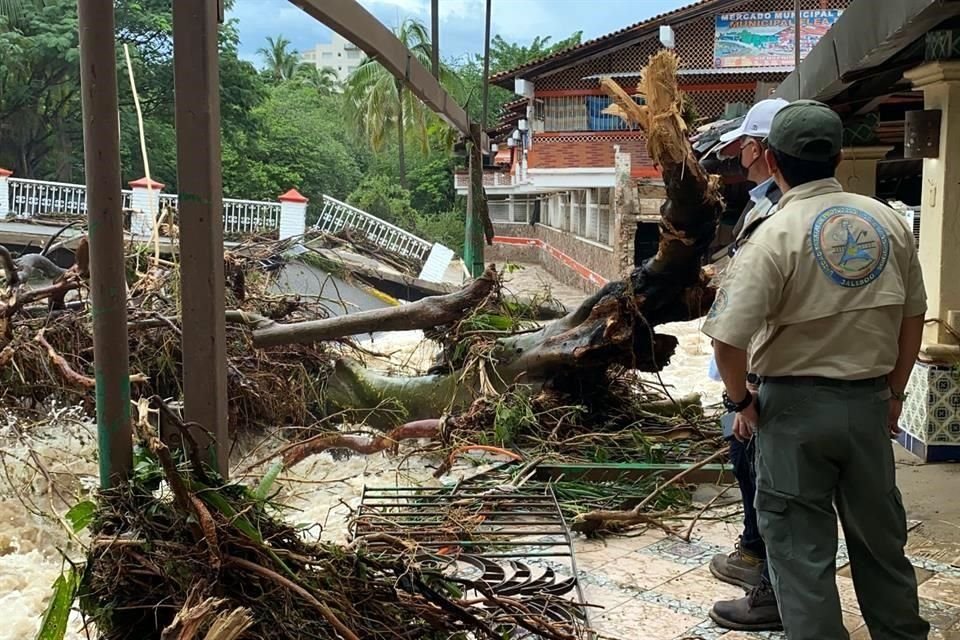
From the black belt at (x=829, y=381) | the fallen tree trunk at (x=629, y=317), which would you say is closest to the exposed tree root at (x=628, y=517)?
the fallen tree trunk at (x=629, y=317)

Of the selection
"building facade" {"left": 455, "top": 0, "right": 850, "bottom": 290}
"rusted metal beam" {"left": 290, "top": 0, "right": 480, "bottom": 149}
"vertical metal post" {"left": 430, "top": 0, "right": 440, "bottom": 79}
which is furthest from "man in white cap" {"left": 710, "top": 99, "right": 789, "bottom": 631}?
"building facade" {"left": 455, "top": 0, "right": 850, "bottom": 290}

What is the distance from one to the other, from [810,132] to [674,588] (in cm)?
187

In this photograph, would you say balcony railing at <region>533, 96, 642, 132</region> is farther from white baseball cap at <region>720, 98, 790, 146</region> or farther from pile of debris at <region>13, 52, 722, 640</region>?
white baseball cap at <region>720, 98, 790, 146</region>

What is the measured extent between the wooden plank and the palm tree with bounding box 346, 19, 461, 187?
100 ft

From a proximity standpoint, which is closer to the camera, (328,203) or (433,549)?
(433,549)

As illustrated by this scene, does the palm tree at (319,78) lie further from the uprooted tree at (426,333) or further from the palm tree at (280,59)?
the uprooted tree at (426,333)

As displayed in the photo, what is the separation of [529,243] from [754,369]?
3504 cm

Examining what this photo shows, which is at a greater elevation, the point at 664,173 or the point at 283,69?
the point at 283,69

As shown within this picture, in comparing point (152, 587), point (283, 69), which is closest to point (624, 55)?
point (152, 587)

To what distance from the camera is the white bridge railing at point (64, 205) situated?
17391mm

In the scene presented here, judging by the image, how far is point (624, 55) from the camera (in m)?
22.0

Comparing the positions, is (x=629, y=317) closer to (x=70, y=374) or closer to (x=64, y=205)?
(x=70, y=374)

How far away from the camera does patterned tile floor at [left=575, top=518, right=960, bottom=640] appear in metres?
3.09

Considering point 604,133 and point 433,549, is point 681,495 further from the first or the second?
point 604,133
